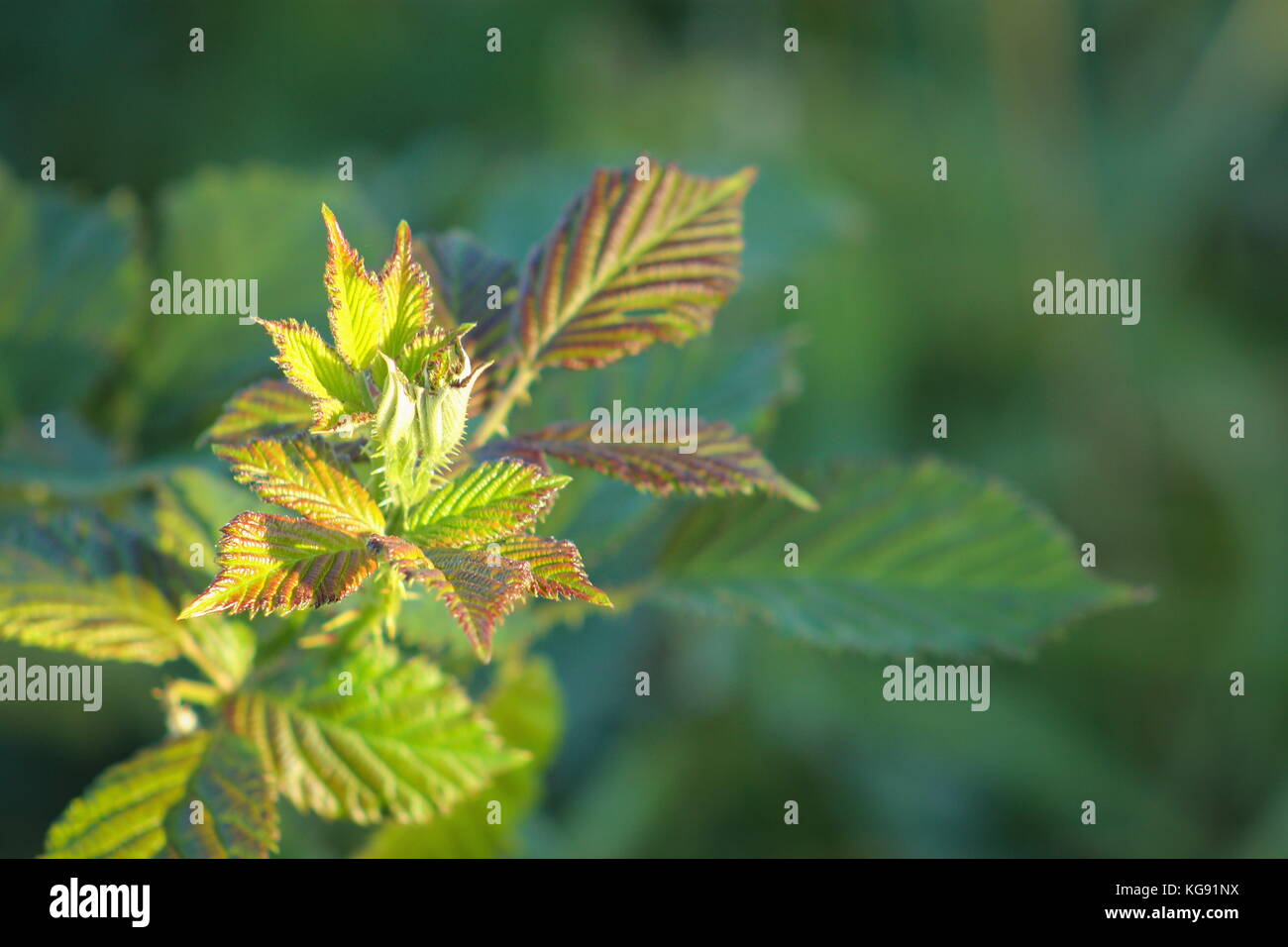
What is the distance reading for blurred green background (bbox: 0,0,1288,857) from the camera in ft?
11.3

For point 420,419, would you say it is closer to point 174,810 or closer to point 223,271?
point 174,810

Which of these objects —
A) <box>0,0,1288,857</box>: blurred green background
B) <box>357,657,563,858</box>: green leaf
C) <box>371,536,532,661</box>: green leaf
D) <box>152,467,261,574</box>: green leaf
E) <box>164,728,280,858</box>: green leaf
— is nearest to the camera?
<box>371,536,532,661</box>: green leaf

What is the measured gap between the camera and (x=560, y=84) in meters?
3.93

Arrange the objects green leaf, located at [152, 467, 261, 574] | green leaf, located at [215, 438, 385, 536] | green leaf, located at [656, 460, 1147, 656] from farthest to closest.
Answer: green leaf, located at [656, 460, 1147, 656], green leaf, located at [152, 467, 261, 574], green leaf, located at [215, 438, 385, 536]

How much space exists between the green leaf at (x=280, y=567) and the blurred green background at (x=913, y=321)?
152 centimetres

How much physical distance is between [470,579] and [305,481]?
0.17m

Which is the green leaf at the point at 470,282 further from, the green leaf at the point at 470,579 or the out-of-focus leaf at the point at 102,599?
the out-of-focus leaf at the point at 102,599

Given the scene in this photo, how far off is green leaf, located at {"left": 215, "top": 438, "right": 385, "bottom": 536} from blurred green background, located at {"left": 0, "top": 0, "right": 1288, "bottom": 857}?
4.98ft

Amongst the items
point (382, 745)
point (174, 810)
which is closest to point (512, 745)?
point (382, 745)

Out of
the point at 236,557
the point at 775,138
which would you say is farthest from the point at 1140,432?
the point at 236,557

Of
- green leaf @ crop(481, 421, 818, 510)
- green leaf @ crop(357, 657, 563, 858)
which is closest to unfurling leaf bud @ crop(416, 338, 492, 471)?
green leaf @ crop(481, 421, 818, 510)

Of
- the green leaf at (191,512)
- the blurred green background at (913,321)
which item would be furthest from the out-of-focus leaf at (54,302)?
the blurred green background at (913,321)

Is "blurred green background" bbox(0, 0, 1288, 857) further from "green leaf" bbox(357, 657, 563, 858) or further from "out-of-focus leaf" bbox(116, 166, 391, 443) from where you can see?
"green leaf" bbox(357, 657, 563, 858)

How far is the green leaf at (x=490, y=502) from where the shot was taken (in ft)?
3.14
